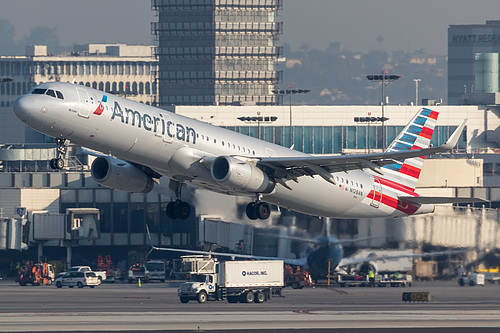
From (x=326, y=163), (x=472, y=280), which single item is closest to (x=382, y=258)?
(x=472, y=280)

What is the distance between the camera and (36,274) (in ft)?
402

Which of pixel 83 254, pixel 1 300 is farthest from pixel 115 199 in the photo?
pixel 1 300

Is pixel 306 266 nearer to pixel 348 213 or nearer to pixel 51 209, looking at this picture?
pixel 348 213

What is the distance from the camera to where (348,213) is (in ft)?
260

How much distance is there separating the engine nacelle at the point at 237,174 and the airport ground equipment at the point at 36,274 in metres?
58.7

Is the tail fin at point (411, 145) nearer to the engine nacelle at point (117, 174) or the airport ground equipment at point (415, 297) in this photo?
the airport ground equipment at point (415, 297)

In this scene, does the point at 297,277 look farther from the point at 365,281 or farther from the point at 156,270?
the point at 156,270

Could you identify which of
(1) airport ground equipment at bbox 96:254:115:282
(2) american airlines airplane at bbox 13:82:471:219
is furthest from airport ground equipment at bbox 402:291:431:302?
(1) airport ground equipment at bbox 96:254:115:282

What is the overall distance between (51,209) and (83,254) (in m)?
7.47

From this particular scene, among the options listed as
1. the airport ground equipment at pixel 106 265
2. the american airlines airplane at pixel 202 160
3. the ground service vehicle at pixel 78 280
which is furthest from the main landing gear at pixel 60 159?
the airport ground equipment at pixel 106 265

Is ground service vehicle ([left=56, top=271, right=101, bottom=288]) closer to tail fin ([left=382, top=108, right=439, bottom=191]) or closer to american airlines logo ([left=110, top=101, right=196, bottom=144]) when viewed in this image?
tail fin ([left=382, top=108, right=439, bottom=191])

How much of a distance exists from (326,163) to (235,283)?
30.7m

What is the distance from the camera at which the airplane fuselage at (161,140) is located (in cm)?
6309

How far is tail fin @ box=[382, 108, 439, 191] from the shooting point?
82.3 metres
